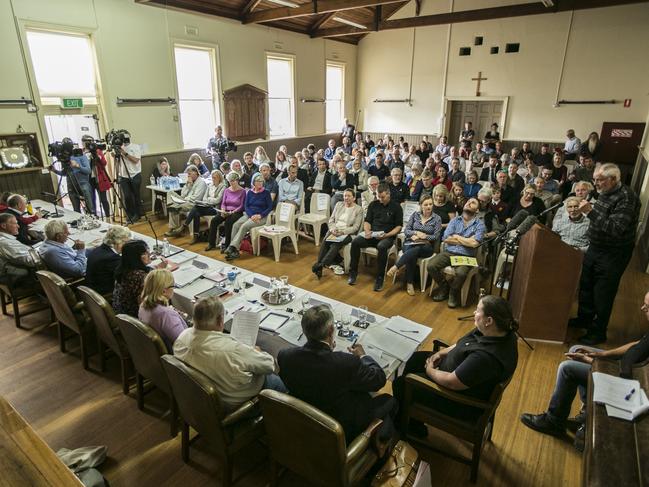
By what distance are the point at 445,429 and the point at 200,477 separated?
4.81ft

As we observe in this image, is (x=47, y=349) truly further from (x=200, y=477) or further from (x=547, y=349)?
(x=547, y=349)

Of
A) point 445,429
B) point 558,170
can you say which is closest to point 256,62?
point 558,170

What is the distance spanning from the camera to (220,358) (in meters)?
2.06

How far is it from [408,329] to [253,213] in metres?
3.78

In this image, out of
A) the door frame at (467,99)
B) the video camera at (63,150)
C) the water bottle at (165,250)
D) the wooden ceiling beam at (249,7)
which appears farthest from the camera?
the door frame at (467,99)

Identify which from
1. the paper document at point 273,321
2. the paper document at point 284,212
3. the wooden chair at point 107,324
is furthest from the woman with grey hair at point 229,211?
the paper document at point 273,321

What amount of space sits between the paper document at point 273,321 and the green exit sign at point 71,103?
6.25m

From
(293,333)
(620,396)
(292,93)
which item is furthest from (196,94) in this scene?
(620,396)

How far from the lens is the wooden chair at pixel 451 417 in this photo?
207 cm

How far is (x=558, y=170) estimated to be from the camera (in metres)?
7.62

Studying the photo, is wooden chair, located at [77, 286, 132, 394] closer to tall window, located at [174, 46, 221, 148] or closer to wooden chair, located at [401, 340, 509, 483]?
wooden chair, located at [401, 340, 509, 483]

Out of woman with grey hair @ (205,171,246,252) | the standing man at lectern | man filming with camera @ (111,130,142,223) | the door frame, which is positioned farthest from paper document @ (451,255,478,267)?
the door frame

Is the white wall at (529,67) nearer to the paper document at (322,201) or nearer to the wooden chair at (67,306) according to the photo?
the paper document at (322,201)

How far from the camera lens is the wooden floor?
7.67 feet
